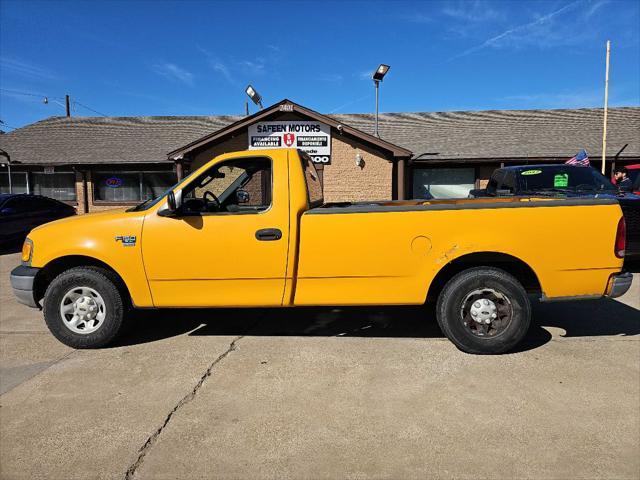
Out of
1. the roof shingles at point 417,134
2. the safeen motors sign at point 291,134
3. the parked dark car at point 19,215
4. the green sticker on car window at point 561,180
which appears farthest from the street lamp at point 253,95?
the green sticker on car window at point 561,180

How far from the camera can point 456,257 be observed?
4.03m

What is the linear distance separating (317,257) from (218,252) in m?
0.94

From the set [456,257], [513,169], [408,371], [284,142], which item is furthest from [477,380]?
[284,142]

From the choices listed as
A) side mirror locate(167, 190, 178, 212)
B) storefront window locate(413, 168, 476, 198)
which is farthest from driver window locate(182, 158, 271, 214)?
storefront window locate(413, 168, 476, 198)

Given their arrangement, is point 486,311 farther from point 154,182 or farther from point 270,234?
point 154,182

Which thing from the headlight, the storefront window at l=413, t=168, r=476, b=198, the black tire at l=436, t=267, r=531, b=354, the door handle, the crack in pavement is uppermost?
the storefront window at l=413, t=168, r=476, b=198

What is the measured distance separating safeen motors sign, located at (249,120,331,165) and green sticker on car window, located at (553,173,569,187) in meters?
8.76

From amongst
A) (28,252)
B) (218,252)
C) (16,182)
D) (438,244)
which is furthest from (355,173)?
(16,182)

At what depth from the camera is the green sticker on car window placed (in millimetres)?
8039

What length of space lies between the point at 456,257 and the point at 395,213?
2.26 feet

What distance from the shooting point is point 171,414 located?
10.3 ft

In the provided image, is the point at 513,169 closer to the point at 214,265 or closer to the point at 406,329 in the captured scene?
the point at 406,329

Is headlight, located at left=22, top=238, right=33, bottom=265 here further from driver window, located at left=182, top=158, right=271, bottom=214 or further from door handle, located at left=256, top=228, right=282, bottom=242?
door handle, located at left=256, top=228, right=282, bottom=242

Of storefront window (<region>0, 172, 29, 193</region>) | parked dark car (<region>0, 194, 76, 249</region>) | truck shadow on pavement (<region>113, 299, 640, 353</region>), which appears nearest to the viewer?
truck shadow on pavement (<region>113, 299, 640, 353</region>)
